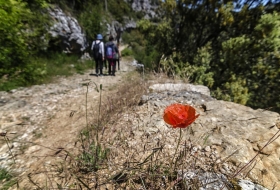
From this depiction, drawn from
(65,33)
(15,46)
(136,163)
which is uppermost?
(65,33)

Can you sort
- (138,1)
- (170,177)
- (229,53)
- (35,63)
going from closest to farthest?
1. (170,177)
2. (35,63)
3. (229,53)
4. (138,1)

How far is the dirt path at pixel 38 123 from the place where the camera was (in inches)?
86.0

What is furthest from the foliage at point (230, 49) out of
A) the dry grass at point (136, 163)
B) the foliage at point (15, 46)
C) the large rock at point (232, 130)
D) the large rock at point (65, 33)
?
the large rock at point (65, 33)

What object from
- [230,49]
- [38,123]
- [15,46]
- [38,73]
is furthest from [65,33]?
[230,49]

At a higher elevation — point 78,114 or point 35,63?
point 35,63

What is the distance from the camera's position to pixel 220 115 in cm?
257

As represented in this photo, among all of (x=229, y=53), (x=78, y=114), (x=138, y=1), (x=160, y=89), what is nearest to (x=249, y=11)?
(x=229, y=53)

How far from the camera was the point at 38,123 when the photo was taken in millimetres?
3322

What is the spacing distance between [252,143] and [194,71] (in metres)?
5.37

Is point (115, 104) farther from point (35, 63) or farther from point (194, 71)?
point (194, 71)

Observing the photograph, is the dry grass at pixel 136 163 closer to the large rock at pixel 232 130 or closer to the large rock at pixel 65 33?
the large rock at pixel 232 130

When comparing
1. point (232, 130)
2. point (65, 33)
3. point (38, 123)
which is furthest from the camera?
point (65, 33)

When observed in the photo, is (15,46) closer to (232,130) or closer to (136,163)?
(136,163)

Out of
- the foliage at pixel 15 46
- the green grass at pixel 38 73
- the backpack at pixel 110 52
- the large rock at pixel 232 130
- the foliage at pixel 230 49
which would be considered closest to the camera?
the large rock at pixel 232 130
